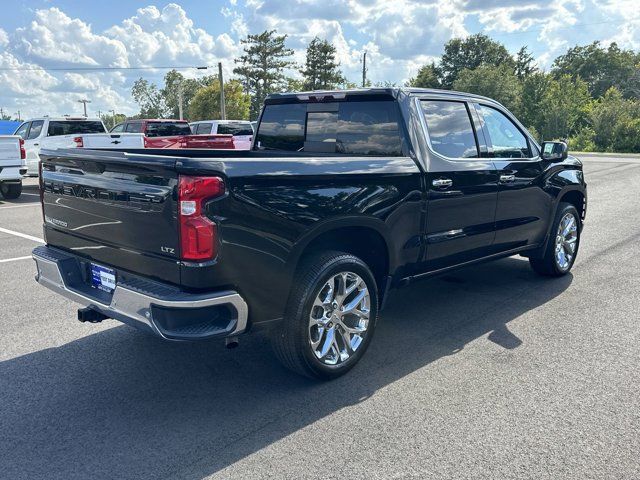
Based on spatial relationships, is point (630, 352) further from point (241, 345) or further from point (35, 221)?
point (35, 221)

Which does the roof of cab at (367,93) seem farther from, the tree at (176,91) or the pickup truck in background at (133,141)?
the tree at (176,91)

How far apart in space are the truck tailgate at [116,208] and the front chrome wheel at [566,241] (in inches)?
175

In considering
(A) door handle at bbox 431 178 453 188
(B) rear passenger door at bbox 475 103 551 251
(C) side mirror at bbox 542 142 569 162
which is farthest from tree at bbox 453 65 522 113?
(A) door handle at bbox 431 178 453 188

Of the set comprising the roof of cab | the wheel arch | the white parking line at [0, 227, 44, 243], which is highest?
the roof of cab

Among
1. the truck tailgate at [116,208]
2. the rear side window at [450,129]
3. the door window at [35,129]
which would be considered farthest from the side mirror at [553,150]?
the door window at [35,129]

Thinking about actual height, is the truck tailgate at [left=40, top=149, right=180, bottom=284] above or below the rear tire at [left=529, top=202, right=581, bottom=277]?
above

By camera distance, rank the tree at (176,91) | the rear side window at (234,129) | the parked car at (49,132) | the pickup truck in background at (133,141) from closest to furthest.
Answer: the pickup truck in background at (133,141)
the parked car at (49,132)
the rear side window at (234,129)
the tree at (176,91)

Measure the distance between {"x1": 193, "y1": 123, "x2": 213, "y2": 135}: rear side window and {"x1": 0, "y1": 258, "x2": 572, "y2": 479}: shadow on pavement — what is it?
16418 millimetres

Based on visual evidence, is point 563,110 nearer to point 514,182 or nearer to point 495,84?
point 495,84

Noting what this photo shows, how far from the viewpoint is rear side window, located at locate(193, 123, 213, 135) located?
66.4 ft

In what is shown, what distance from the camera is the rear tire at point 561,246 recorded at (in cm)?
595

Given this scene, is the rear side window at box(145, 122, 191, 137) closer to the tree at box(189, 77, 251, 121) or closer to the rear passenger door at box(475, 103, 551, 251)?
the rear passenger door at box(475, 103, 551, 251)

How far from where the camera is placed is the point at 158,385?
3705mm

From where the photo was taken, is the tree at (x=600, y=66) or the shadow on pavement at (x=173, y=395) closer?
the shadow on pavement at (x=173, y=395)
